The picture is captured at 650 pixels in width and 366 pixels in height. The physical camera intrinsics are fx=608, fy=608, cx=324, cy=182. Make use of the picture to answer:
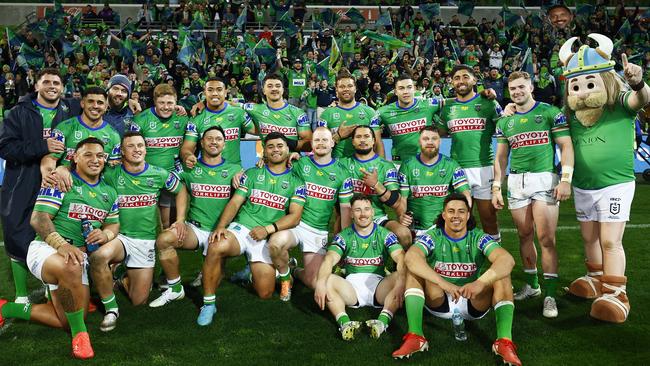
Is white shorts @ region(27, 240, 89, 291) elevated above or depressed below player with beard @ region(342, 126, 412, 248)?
below

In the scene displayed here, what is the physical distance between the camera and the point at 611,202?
18.5ft

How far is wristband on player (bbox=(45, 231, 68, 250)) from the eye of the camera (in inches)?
203

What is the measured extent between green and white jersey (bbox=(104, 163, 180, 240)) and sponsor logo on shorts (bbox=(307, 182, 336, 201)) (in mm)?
1609

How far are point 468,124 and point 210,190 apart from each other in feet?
9.91

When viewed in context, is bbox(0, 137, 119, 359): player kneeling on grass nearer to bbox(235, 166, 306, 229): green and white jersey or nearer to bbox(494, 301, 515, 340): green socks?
bbox(235, 166, 306, 229): green and white jersey

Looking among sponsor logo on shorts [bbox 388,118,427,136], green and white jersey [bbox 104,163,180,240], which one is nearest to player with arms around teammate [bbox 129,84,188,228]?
green and white jersey [bbox 104,163,180,240]

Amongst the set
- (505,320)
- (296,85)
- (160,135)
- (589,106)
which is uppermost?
(296,85)

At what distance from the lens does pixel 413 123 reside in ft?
23.9

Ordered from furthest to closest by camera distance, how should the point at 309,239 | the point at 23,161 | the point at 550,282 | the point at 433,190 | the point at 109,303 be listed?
the point at 309,239 → the point at 433,190 → the point at 23,161 → the point at 550,282 → the point at 109,303

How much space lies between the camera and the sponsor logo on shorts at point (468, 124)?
696 centimetres

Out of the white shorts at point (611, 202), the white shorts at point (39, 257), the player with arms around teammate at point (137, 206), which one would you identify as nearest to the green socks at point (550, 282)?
the white shorts at point (611, 202)

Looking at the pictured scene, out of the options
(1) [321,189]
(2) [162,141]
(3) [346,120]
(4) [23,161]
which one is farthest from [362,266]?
(4) [23,161]

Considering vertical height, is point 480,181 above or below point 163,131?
below

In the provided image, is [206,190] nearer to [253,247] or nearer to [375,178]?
[253,247]
